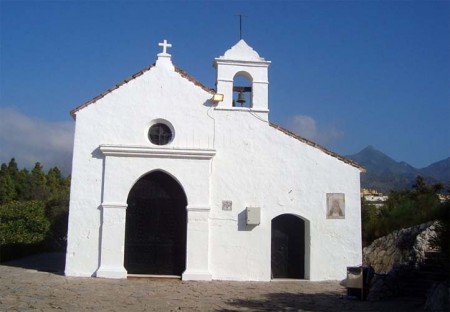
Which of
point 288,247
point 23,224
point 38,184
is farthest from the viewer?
point 38,184

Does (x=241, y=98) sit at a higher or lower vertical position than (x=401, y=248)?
higher

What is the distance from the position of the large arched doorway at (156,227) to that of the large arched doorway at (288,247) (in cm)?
307

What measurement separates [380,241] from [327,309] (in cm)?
800

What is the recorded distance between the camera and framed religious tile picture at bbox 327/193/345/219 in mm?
16281

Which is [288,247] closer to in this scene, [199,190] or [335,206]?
[335,206]

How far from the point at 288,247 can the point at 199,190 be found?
142 inches

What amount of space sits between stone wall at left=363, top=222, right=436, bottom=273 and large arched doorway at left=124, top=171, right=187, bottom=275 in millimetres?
6727

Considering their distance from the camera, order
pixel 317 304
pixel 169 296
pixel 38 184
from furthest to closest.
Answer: pixel 38 184
pixel 169 296
pixel 317 304

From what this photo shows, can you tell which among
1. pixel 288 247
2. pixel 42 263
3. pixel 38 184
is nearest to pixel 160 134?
pixel 288 247

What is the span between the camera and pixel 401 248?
15609 mm

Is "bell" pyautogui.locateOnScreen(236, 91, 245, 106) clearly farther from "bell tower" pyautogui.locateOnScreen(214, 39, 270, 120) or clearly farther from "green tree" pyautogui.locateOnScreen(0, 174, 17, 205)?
"green tree" pyautogui.locateOnScreen(0, 174, 17, 205)

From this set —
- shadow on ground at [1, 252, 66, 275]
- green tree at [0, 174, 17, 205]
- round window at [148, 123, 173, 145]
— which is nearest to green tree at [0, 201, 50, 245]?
shadow on ground at [1, 252, 66, 275]

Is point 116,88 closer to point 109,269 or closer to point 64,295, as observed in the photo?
point 109,269

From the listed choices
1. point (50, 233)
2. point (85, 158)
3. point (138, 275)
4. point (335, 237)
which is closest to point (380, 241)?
point (335, 237)
